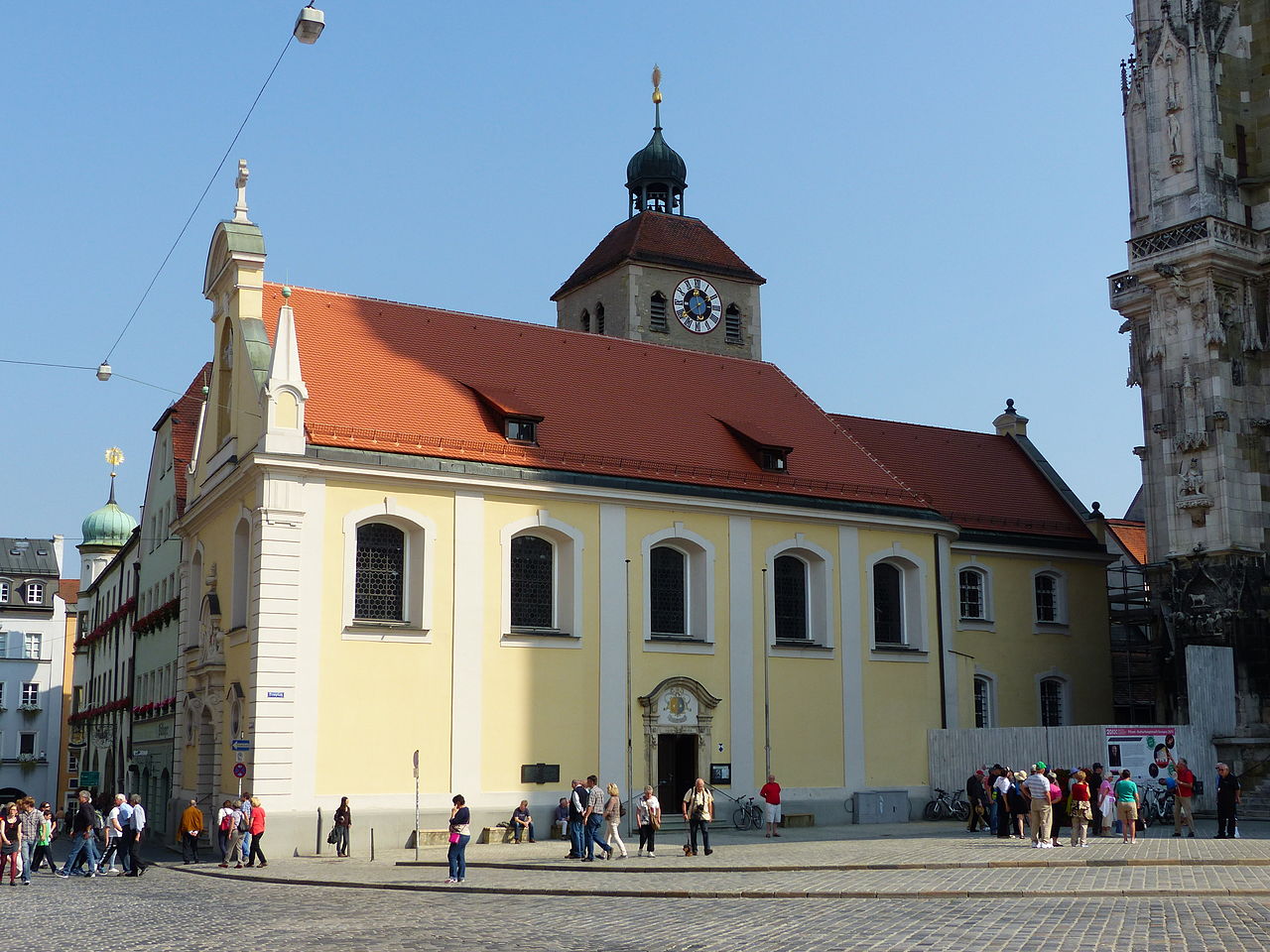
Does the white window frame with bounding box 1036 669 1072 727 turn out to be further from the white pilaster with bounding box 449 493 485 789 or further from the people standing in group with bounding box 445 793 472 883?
the people standing in group with bounding box 445 793 472 883

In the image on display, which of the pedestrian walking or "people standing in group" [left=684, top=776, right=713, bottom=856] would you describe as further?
the pedestrian walking

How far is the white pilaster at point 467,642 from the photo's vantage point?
1214 inches

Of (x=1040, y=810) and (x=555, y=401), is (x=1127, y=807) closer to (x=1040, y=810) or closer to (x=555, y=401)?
(x=1040, y=810)

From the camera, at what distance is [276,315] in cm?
3425

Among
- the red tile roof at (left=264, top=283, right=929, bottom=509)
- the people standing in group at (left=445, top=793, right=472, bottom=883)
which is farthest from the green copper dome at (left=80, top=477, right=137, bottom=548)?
the people standing in group at (left=445, top=793, right=472, bottom=883)

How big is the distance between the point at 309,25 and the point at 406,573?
14210 millimetres

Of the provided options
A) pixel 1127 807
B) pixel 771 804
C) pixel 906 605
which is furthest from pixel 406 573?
pixel 1127 807

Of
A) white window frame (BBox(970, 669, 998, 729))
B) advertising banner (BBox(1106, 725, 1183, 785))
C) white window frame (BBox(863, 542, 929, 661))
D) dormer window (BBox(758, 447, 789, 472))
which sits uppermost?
dormer window (BBox(758, 447, 789, 472))

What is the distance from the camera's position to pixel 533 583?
33125 millimetres

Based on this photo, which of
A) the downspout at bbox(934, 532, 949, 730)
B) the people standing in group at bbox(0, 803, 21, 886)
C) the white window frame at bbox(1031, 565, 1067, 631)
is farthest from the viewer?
the white window frame at bbox(1031, 565, 1067, 631)

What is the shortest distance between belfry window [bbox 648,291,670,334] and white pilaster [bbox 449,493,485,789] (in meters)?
24.2

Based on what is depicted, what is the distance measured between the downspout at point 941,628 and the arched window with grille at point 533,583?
11543 mm

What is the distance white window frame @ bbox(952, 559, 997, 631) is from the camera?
41.2 meters

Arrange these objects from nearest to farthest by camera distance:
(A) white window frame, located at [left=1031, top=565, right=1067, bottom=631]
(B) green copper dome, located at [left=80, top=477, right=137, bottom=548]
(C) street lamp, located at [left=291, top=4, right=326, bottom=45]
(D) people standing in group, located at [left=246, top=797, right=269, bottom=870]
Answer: (C) street lamp, located at [left=291, top=4, right=326, bottom=45] → (D) people standing in group, located at [left=246, top=797, right=269, bottom=870] → (A) white window frame, located at [left=1031, top=565, right=1067, bottom=631] → (B) green copper dome, located at [left=80, top=477, right=137, bottom=548]
